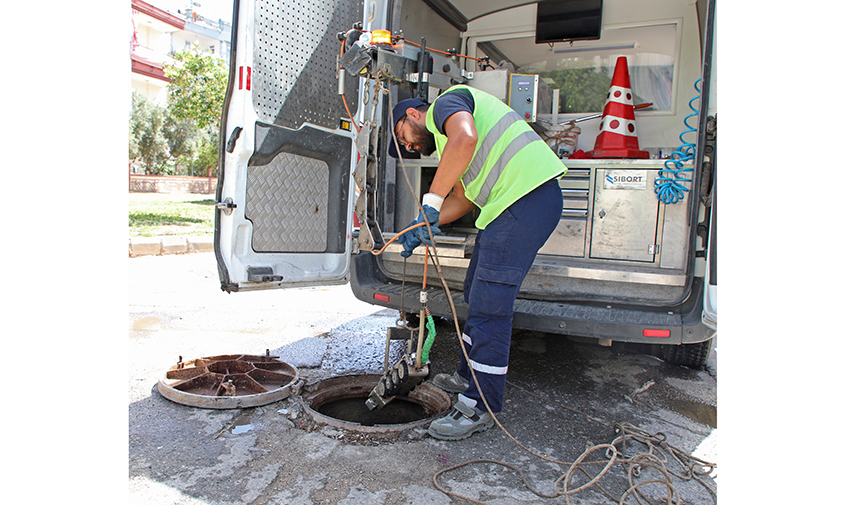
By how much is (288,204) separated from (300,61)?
2.72ft

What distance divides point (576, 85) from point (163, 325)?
4073mm

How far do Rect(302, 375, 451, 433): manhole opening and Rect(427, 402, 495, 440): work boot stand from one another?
159 mm

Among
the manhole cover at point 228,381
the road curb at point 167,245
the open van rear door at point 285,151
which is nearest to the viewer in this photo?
the manhole cover at point 228,381

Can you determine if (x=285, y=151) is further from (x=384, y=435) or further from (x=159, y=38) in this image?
(x=159, y=38)

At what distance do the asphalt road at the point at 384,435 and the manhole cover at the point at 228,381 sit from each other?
0.17ft

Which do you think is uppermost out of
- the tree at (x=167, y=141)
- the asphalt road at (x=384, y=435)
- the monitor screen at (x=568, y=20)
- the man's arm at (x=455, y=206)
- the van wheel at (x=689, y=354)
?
the tree at (x=167, y=141)

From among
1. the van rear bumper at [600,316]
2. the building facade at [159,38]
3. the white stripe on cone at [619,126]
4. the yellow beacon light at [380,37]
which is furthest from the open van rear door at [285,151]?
the building facade at [159,38]

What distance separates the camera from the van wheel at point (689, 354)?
12.1ft

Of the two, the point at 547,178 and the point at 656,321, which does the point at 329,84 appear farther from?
the point at 656,321

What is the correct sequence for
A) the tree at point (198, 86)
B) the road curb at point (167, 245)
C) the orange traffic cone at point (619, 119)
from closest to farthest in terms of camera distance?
the orange traffic cone at point (619, 119) < the road curb at point (167, 245) < the tree at point (198, 86)

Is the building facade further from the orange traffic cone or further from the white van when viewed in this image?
the white van

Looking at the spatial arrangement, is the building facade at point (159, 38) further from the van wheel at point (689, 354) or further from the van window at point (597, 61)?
the van wheel at point (689, 354)

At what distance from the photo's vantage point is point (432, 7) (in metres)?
4.45

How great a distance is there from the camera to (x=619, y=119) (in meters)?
4.52
